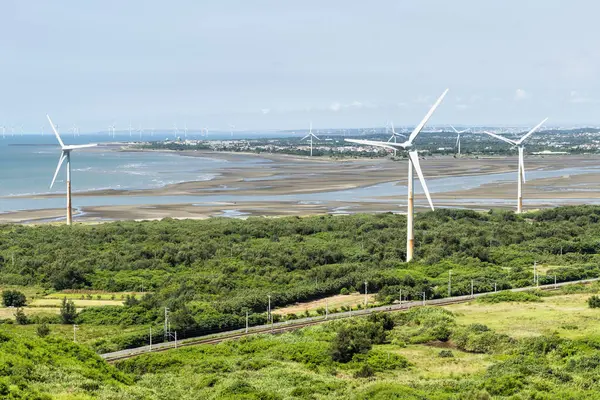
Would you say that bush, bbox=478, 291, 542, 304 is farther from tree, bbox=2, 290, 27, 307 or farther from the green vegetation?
tree, bbox=2, 290, 27, 307

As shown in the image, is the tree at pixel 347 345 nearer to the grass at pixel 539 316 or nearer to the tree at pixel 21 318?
the grass at pixel 539 316

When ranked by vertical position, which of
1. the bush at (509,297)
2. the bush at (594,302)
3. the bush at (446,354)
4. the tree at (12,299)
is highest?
the bush at (594,302)

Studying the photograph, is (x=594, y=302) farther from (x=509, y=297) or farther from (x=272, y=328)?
(x=272, y=328)

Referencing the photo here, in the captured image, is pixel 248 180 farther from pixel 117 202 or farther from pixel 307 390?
pixel 307 390

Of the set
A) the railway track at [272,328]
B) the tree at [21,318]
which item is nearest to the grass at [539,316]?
the railway track at [272,328]

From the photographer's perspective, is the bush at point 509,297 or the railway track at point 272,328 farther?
the bush at point 509,297
